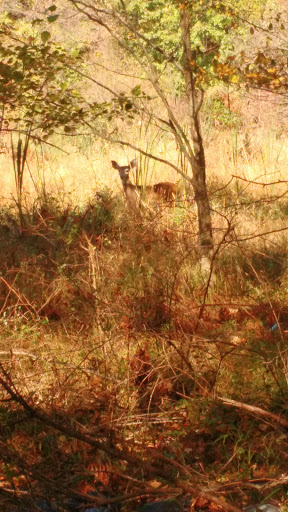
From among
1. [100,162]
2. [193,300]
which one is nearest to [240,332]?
[193,300]

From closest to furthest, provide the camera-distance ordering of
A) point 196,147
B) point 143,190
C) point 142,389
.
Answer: point 142,389, point 196,147, point 143,190

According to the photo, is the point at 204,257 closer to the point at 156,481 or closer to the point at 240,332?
the point at 240,332

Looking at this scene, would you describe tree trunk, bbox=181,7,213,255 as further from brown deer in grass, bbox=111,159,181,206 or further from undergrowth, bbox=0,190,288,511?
brown deer in grass, bbox=111,159,181,206

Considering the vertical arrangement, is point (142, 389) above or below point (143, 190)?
below

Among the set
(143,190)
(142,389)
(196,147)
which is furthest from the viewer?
(143,190)

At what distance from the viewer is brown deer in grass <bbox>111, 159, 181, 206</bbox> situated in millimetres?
6117

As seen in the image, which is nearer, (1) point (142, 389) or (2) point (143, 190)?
(1) point (142, 389)

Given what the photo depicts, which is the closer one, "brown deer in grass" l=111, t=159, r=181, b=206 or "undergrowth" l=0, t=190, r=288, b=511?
"undergrowth" l=0, t=190, r=288, b=511

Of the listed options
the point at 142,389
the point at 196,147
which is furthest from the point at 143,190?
the point at 142,389

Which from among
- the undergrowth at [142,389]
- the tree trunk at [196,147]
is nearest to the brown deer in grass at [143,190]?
the tree trunk at [196,147]

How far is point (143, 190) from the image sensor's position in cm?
621

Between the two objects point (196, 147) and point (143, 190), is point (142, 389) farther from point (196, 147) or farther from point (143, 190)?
point (143, 190)

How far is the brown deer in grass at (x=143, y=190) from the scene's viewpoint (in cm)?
612

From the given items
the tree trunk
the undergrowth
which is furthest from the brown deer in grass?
the undergrowth
